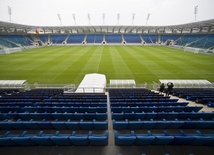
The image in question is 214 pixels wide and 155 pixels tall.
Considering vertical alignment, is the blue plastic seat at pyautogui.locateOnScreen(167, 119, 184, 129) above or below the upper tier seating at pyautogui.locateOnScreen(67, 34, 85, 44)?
below

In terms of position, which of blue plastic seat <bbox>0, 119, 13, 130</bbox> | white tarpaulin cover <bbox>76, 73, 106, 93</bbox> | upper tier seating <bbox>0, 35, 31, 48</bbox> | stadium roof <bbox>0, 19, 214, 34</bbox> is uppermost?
stadium roof <bbox>0, 19, 214, 34</bbox>

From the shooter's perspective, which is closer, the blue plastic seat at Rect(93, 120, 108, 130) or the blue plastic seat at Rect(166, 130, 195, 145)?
the blue plastic seat at Rect(166, 130, 195, 145)

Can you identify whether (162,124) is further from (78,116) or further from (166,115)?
(78,116)

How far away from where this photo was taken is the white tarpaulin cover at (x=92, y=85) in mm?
13688

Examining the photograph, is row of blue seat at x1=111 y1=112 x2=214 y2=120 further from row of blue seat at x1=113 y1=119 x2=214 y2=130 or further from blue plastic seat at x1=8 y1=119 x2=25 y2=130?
blue plastic seat at x1=8 y1=119 x2=25 y2=130

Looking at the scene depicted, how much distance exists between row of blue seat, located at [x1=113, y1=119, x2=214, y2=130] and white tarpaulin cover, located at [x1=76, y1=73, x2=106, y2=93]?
25.7 feet

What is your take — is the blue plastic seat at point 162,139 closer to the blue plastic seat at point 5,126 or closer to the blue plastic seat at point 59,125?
the blue plastic seat at point 59,125

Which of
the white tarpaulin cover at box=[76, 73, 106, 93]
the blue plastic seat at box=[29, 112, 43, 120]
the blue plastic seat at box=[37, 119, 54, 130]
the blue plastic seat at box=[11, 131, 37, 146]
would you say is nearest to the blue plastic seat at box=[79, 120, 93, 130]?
the blue plastic seat at box=[37, 119, 54, 130]

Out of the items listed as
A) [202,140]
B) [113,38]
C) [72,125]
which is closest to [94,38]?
[113,38]

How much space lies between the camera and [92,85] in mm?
14305

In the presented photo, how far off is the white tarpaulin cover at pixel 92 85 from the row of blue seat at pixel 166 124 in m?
7.85

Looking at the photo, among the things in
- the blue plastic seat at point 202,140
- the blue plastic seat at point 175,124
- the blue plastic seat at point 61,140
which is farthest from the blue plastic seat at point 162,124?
the blue plastic seat at point 61,140

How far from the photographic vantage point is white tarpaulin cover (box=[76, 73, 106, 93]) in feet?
44.9

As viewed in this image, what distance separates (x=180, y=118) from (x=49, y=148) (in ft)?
19.5
